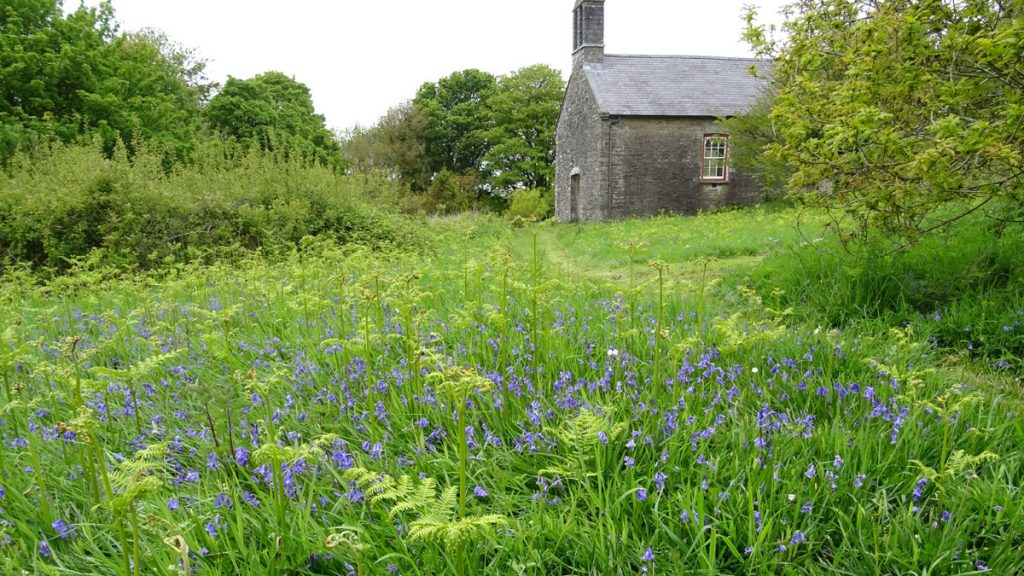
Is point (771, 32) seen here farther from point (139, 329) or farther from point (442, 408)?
point (139, 329)

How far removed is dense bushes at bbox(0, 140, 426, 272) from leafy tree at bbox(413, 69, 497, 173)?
112 ft

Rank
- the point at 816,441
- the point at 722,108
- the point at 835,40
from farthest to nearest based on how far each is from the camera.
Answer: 1. the point at 722,108
2. the point at 835,40
3. the point at 816,441

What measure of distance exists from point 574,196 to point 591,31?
24.9ft

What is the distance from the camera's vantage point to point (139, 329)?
5070 mm

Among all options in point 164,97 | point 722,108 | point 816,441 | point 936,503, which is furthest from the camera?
point 722,108

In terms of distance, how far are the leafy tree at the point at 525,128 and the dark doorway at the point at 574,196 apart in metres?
17.0

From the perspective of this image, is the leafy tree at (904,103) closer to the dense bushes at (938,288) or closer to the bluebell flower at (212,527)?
the dense bushes at (938,288)

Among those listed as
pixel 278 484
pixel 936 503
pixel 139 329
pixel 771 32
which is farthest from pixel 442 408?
pixel 771 32

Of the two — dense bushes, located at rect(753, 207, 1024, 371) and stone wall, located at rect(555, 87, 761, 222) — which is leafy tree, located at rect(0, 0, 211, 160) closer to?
stone wall, located at rect(555, 87, 761, 222)

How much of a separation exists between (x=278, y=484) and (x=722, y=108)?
26.3m

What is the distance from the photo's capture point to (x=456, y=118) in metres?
47.0

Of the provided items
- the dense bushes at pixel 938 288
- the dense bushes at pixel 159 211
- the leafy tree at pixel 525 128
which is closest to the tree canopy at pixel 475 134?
the leafy tree at pixel 525 128

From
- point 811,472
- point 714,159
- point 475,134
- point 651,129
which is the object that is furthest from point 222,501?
point 475,134

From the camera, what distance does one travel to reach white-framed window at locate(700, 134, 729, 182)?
81.3ft
